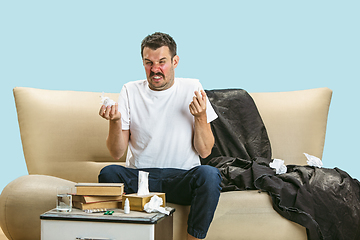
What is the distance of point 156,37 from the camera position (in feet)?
7.50

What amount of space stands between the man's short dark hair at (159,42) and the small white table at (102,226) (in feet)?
3.01

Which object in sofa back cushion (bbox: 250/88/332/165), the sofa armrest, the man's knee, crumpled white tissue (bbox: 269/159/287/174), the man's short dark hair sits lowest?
the sofa armrest

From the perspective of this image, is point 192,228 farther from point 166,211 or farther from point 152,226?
point 152,226

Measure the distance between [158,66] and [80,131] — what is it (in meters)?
0.89

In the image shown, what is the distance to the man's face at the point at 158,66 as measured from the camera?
7.34ft

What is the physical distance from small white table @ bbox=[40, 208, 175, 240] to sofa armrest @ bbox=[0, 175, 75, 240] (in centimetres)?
51

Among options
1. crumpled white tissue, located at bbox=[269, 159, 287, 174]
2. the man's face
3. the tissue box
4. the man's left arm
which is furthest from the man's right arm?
crumpled white tissue, located at bbox=[269, 159, 287, 174]

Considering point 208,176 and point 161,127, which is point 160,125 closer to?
point 161,127

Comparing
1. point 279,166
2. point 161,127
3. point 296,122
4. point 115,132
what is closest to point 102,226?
point 115,132

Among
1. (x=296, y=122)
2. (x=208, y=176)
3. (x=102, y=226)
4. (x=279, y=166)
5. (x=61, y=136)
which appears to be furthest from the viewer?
(x=296, y=122)

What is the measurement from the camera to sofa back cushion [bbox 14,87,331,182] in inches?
111

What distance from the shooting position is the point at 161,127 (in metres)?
2.30

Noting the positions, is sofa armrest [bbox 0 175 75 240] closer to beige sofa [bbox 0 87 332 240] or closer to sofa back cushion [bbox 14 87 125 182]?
beige sofa [bbox 0 87 332 240]

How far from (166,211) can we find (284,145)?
1.38 metres
